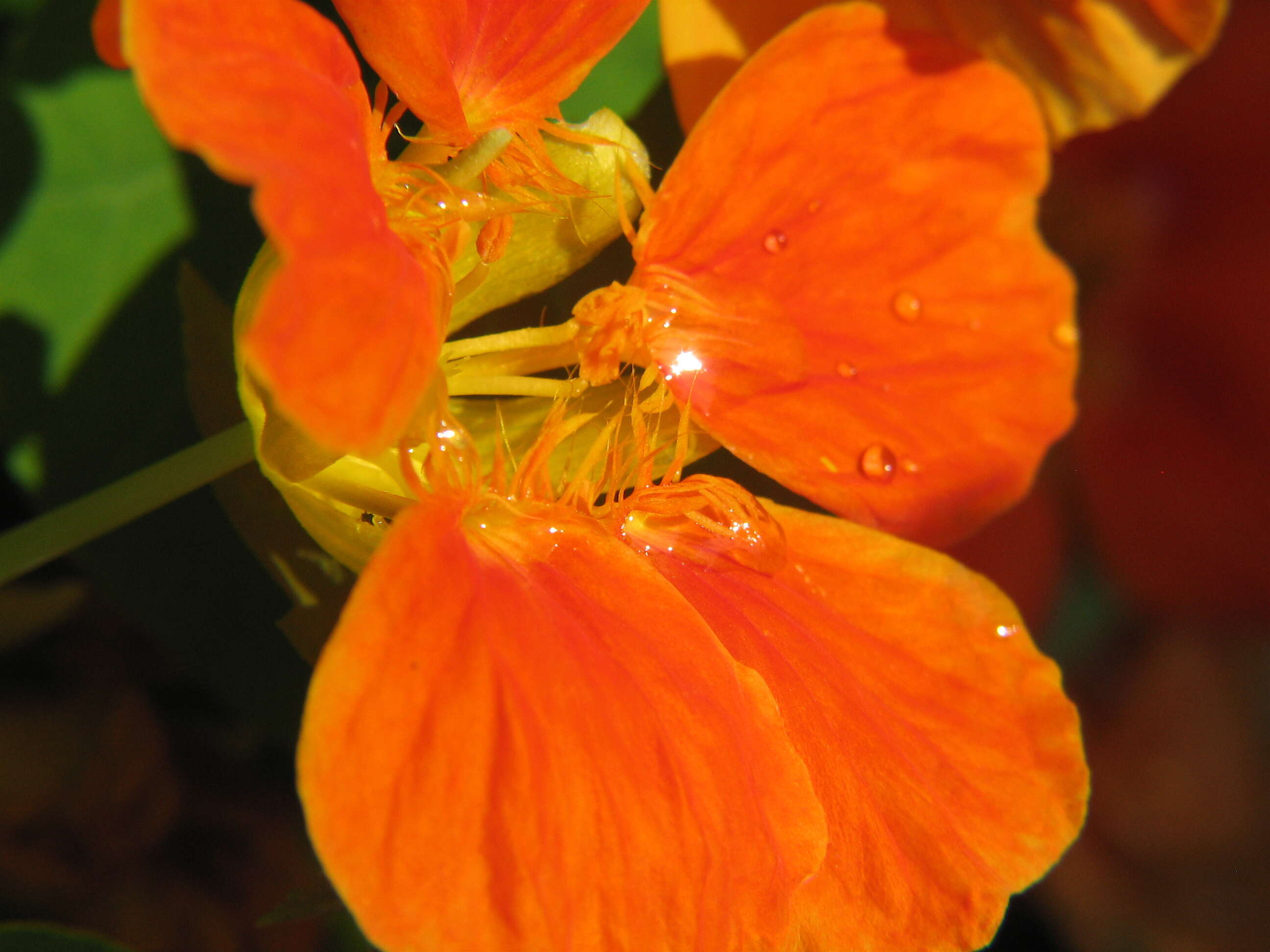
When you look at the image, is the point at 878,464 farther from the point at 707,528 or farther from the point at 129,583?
the point at 129,583

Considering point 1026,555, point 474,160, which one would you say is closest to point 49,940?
point 474,160

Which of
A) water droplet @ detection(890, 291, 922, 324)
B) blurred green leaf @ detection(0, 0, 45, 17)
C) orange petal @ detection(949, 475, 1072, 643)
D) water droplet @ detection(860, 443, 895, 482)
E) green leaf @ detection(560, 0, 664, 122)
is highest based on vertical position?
blurred green leaf @ detection(0, 0, 45, 17)

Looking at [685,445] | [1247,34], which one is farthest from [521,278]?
[1247,34]

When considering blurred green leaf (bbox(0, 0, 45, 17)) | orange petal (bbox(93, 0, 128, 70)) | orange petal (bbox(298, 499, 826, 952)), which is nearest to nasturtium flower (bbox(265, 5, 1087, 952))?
orange petal (bbox(298, 499, 826, 952))

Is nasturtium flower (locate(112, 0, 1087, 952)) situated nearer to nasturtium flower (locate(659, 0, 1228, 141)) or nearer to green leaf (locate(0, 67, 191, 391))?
nasturtium flower (locate(659, 0, 1228, 141))

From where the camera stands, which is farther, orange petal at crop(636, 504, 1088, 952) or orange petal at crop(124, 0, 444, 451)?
orange petal at crop(636, 504, 1088, 952)

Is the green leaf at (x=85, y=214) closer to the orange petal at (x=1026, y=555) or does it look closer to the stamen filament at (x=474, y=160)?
the stamen filament at (x=474, y=160)
